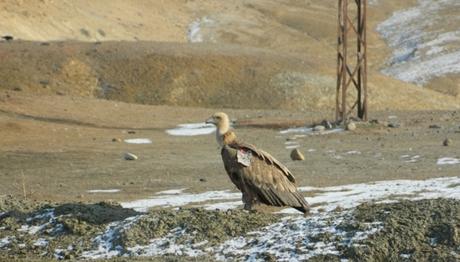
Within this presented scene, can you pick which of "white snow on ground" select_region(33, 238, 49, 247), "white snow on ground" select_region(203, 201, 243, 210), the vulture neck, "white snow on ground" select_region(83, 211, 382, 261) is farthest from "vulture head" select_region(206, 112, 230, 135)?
"white snow on ground" select_region(203, 201, 243, 210)

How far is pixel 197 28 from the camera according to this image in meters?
89.9

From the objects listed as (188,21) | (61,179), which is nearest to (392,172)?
(61,179)

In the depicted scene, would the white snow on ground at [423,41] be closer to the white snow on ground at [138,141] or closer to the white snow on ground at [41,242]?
the white snow on ground at [138,141]

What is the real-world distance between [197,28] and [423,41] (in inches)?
771

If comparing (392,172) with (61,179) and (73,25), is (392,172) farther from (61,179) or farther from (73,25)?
(73,25)

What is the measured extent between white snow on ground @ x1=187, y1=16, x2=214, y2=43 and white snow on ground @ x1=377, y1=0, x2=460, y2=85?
Answer: 14517 millimetres

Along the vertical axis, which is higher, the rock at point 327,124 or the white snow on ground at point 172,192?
the rock at point 327,124

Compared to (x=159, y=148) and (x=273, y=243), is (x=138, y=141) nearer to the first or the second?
(x=159, y=148)

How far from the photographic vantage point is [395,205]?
1405 cm

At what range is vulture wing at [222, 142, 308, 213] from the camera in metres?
13.8

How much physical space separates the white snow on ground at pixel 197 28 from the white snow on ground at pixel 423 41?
47.6 feet

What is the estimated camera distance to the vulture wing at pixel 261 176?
1384cm

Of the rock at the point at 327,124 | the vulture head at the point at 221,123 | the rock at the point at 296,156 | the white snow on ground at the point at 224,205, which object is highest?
the vulture head at the point at 221,123

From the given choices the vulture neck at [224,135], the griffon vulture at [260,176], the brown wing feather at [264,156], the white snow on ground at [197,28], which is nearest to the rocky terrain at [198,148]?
the griffon vulture at [260,176]
